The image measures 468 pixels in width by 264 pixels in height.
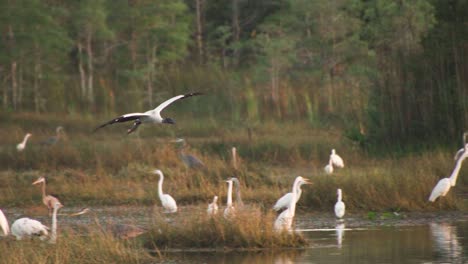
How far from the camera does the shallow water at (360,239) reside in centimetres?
1199

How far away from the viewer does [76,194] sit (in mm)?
17984

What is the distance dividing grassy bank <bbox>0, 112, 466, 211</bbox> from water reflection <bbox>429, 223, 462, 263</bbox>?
148cm

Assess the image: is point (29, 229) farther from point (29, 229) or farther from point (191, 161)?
point (191, 161)

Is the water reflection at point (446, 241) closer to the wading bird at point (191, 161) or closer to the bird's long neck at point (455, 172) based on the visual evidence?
the bird's long neck at point (455, 172)

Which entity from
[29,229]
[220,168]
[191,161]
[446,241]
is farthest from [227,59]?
[29,229]

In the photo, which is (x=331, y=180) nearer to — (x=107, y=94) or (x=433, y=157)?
(x=433, y=157)

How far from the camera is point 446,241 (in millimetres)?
12938

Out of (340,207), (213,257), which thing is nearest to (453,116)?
(340,207)

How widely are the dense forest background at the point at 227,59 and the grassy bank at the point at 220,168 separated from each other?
985mm

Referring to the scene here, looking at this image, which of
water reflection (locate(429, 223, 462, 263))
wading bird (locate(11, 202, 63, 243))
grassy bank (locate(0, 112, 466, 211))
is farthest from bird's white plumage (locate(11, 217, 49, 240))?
grassy bank (locate(0, 112, 466, 211))

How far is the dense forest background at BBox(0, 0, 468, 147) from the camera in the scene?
74.9 feet

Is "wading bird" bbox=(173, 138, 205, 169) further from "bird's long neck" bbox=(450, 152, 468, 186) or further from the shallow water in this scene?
"bird's long neck" bbox=(450, 152, 468, 186)

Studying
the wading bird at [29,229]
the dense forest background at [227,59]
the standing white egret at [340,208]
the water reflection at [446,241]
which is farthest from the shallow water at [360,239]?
the dense forest background at [227,59]

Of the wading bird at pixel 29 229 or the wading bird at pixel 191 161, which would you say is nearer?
the wading bird at pixel 29 229
